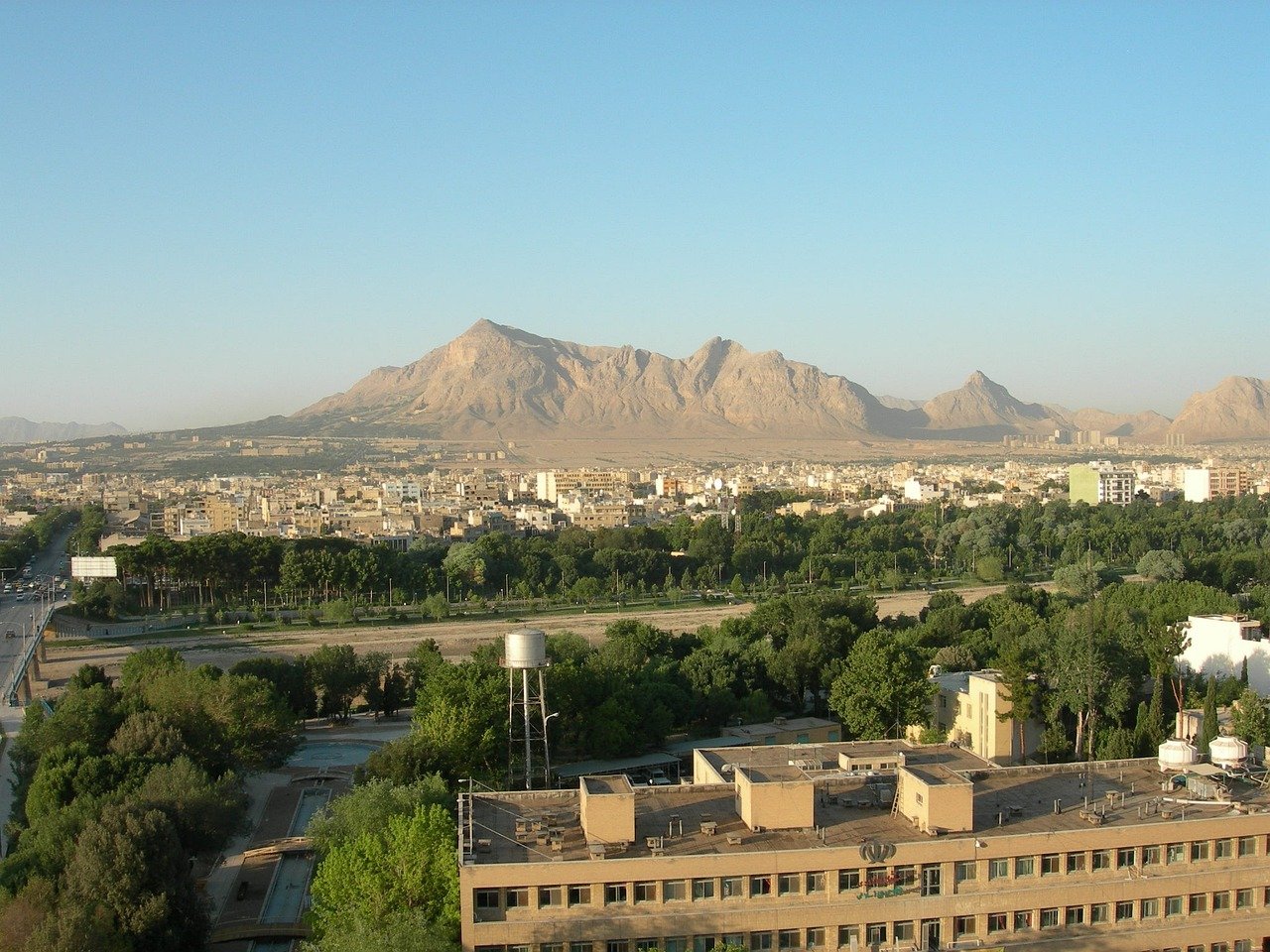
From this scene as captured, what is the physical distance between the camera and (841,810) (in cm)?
1380

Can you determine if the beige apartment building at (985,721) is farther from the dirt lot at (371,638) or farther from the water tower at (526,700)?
the dirt lot at (371,638)

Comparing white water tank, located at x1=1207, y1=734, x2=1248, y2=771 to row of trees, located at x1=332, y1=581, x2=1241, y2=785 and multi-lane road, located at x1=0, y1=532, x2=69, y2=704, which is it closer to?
row of trees, located at x1=332, y1=581, x2=1241, y2=785

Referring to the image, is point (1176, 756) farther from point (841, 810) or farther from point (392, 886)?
point (392, 886)

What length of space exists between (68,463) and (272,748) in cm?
16892

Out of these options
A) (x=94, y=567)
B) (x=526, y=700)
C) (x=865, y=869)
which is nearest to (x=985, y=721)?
(x=526, y=700)

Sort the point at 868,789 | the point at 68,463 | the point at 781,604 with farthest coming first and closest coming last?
the point at 68,463
the point at 781,604
the point at 868,789

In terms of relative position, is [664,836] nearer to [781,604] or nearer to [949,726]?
[949,726]

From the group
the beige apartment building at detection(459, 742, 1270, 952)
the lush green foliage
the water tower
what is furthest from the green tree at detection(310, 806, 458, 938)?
the water tower

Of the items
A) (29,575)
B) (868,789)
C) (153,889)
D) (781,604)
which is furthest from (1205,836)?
(29,575)

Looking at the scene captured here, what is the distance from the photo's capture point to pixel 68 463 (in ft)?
580

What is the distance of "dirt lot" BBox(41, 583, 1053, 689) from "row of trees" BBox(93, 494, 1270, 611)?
433 centimetres

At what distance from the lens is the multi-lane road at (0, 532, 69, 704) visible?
36906mm

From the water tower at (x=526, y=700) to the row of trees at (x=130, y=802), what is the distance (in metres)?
4.32

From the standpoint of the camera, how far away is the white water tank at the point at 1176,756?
605 inches
